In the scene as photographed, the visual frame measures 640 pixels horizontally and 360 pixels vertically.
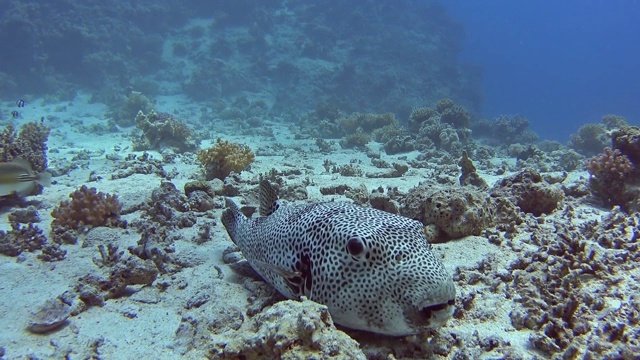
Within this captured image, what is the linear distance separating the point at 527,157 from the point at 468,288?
14159 millimetres

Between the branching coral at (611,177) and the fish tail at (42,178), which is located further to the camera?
the branching coral at (611,177)

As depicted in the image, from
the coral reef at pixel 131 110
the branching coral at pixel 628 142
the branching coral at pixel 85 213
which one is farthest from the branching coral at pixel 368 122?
the branching coral at pixel 85 213

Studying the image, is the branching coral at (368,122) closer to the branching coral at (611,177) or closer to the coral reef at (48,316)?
the branching coral at (611,177)

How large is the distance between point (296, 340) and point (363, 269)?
0.73m

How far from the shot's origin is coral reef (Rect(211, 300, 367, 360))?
2.33 m

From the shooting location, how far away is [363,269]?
2.80 metres

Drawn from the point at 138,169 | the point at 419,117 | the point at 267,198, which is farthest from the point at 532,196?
the point at 419,117

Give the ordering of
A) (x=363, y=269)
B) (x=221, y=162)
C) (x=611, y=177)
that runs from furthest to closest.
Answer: (x=221, y=162) → (x=611, y=177) → (x=363, y=269)

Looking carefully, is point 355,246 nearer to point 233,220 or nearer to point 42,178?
point 233,220

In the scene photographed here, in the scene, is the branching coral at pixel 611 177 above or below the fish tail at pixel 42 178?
above

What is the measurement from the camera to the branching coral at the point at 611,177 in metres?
6.61

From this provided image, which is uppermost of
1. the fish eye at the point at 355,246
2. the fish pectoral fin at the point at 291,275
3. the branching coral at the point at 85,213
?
the fish eye at the point at 355,246

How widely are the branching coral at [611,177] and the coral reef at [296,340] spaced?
6633mm

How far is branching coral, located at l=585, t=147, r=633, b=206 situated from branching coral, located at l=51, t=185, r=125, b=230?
8439 mm
